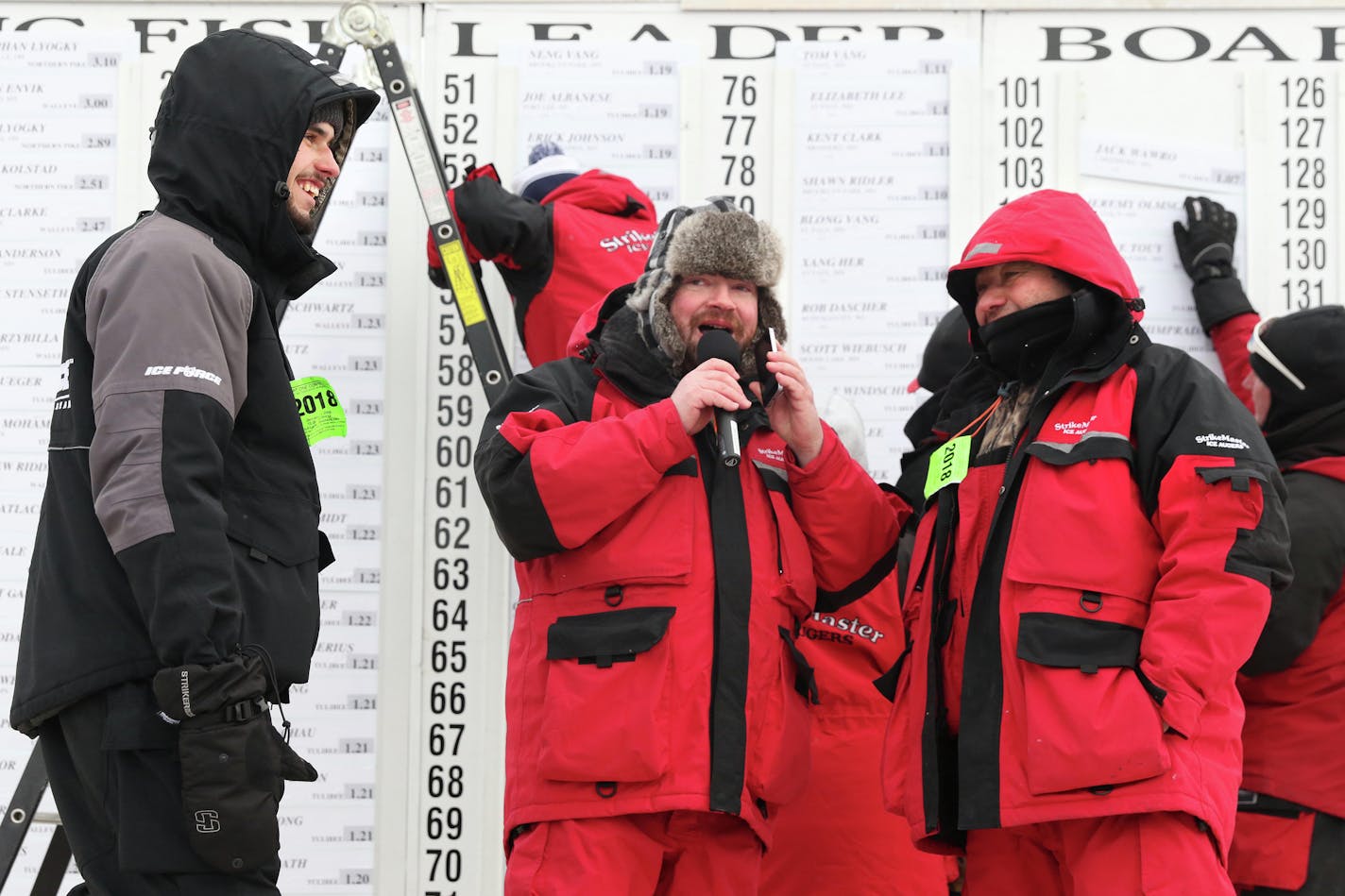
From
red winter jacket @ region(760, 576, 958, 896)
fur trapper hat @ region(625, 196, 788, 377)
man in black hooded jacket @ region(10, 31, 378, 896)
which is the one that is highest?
fur trapper hat @ region(625, 196, 788, 377)

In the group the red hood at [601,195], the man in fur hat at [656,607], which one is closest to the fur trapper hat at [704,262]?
the man in fur hat at [656,607]

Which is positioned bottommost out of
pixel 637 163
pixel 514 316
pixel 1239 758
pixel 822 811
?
pixel 822 811

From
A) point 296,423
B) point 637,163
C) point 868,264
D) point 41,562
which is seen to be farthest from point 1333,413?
point 41,562

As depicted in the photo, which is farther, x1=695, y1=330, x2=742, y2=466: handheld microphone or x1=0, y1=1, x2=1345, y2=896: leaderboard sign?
x1=0, y1=1, x2=1345, y2=896: leaderboard sign

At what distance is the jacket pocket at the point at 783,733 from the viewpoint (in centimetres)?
318

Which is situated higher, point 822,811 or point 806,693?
point 806,693

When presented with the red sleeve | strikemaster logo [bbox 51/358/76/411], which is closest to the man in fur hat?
strikemaster logo [bbox 51/358/76/411]

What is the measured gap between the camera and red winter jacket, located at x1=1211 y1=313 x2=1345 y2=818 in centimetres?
364

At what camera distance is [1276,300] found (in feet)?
15.6

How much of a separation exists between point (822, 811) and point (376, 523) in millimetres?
1683

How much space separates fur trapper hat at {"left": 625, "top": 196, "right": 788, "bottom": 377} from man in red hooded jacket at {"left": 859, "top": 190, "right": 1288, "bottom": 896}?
1.53 feet

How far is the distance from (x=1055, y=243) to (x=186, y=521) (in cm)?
184

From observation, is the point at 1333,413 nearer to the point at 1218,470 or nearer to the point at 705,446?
the point at 1218,470

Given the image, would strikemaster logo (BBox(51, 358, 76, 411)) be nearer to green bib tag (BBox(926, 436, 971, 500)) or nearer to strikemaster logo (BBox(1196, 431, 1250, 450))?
green bib tag (BBox(926, 436, 971, 500))
